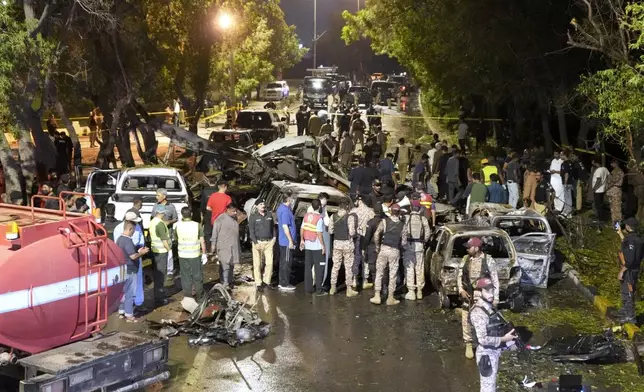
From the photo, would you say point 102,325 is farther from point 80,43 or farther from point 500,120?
point 500,120

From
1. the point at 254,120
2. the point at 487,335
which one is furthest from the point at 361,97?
the point at 487,335

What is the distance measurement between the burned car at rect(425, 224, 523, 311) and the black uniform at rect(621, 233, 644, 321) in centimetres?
169

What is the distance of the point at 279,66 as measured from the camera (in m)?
70.6

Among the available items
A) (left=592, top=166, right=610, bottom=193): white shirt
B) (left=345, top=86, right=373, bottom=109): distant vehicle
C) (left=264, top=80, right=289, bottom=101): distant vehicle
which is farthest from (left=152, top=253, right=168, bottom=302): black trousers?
(left=264, top=80, right=289, bottom=101): distant vehicle

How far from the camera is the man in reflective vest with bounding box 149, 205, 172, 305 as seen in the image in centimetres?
1361

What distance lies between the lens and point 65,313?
877 centimetres

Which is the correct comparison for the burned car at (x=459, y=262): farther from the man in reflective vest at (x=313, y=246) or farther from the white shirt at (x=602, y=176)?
the white shirt at (x=602, y=176)

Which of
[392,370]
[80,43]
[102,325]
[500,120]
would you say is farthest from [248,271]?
[500,120]

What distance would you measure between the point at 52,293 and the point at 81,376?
3.14 feet

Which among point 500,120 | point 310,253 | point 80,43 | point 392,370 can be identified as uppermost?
point 80,43

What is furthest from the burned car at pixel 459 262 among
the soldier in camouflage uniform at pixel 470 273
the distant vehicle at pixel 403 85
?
the distant vehicle at pixel 403 85

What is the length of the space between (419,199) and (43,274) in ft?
29.3

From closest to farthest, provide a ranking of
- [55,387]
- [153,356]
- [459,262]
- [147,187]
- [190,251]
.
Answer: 1. [55,387]
2. [153,356]
3. [459,262]
4. [190,251]
5. [147,187]

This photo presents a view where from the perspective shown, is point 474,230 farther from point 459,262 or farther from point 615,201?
point 615,201
